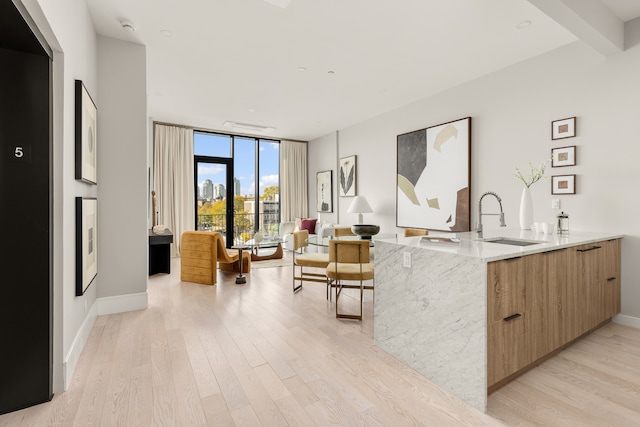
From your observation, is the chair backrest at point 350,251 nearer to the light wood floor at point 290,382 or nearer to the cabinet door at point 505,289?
the light wood floor at point 290,382

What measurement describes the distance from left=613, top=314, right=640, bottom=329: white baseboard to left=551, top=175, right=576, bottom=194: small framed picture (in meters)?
1.25

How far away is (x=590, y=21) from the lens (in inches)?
97.5

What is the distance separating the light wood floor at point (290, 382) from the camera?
1.67m

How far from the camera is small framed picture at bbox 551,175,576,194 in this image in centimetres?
316

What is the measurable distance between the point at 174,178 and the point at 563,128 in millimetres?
6670

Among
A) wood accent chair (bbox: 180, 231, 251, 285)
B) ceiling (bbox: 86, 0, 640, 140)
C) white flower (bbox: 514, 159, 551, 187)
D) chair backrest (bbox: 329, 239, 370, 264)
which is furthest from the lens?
wood accent chair (bbox: 180, 231, 251, 285)

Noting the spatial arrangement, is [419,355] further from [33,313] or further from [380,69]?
[380,69]

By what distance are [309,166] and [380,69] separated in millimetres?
4538

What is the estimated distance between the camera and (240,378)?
2041mm

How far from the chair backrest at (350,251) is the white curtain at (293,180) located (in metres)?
4.87

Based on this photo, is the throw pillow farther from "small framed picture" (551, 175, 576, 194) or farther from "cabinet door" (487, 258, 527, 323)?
"cabinet door" (487, 258, 527, 323)

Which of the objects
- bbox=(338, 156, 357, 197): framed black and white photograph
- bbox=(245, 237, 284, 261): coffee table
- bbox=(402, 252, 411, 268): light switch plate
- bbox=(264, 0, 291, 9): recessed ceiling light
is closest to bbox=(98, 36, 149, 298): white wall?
bbox=(264, 0, 291, 9): recessed ceiling light

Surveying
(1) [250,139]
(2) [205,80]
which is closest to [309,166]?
(1) [250,139]

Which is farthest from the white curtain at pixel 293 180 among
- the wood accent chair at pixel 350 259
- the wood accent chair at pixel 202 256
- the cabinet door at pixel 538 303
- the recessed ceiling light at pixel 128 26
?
the cabinet door at pixel 538 303
